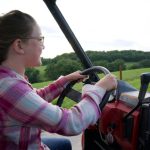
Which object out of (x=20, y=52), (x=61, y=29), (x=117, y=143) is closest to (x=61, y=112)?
(x=20, y=52)

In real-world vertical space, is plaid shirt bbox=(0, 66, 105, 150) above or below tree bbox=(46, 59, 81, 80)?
above

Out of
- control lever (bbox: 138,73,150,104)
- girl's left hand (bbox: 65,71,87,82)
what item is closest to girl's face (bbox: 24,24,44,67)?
control lever (bbox: 138,73,150,104)

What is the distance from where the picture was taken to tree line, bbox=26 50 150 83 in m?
2.87

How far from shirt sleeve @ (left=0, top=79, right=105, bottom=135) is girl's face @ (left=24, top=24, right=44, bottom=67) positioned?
119 mm

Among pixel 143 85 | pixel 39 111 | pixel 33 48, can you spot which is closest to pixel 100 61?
pixel 143 85

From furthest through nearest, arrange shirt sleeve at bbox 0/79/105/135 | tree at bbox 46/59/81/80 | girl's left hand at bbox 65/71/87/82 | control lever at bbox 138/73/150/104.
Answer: tree at bbox 46/59/81/80
girl's left hand at bbox 65/71/87/82
control lever at bbox 138/73/150/104
shirt sleeve at bbox 0/79/105/135

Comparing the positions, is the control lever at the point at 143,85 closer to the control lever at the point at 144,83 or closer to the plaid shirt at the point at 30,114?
the control lever at the point at 144,83

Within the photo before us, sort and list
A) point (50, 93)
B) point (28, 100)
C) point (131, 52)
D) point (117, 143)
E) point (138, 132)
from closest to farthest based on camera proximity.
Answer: point (28, 100)
point (138, 132)
point (117, 143)
point (50, 93)
point (131, 52)

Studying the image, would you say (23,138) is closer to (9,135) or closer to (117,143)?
(9,135)

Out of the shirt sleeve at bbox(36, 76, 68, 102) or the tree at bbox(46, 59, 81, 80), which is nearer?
the shirt sleeve at bbox(36, 76, 68, 102)

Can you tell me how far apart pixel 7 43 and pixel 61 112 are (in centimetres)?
37

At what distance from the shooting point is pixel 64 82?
98.7 inches

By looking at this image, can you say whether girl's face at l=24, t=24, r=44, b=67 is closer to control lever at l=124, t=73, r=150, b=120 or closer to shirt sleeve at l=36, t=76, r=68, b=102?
control lever at l=124, t=73, r=150, b=120

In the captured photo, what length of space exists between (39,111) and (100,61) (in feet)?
4.26
